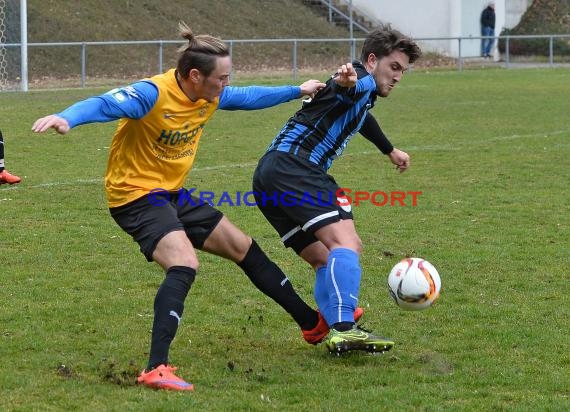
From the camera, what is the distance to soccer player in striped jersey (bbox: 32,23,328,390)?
16.2 ft

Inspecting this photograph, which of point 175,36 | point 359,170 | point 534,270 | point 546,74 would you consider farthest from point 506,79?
point 534,270

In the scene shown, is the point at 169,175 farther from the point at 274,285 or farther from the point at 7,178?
the point at 7,178

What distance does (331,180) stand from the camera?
5.79 metres

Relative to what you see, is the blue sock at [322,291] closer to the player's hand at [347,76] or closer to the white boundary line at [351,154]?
the player's hand at [347,76]

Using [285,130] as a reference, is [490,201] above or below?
below

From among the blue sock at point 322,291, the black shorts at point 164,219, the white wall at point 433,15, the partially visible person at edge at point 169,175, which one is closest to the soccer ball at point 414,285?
the blue sock at point 322,291

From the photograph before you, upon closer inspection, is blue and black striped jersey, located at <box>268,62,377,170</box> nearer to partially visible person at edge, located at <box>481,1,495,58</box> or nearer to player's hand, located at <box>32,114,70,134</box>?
player's hand, located at <box>32,114,70,134</box>

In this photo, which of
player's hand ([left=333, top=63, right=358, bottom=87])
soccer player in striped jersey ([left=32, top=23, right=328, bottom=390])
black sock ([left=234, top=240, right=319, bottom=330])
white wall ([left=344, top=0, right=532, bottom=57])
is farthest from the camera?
white wall ([left=344, top=0, right=532, bottom=57])

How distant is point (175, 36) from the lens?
3031 cm

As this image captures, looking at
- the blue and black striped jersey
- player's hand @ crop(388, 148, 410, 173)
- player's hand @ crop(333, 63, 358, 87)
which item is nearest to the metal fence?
player's hand @ crop(388, 148, 410, 173)

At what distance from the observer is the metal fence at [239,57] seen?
Answer: 23.9m

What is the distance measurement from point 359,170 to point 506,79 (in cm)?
1585

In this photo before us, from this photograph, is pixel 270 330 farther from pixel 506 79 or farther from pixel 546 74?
pixel 546 74

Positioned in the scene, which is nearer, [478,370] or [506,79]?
[478,370]
